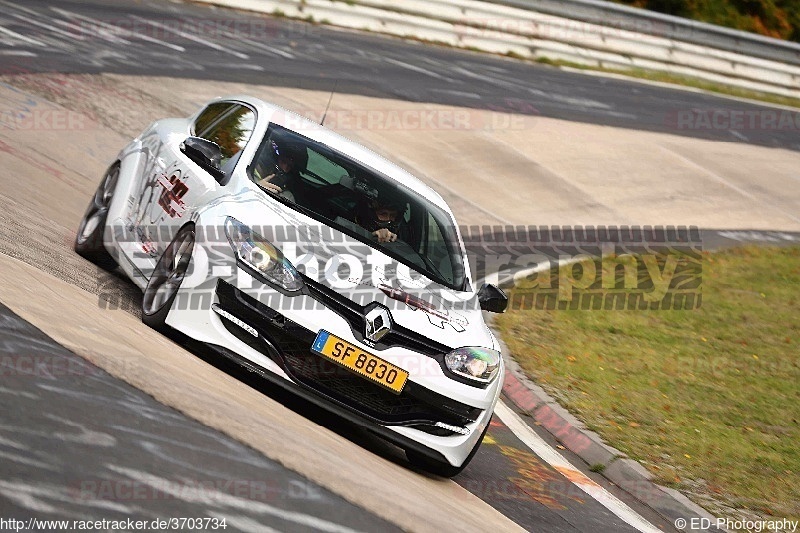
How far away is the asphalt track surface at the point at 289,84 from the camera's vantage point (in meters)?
4.69

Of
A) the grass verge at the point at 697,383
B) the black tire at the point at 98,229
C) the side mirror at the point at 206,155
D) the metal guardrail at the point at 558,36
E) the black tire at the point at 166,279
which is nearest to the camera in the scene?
the black tire at the point at 166,279

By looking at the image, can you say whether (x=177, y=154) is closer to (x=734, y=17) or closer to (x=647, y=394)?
(x=647, y=394)

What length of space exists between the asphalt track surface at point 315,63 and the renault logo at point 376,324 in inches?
405

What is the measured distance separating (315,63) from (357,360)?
48.9 ft

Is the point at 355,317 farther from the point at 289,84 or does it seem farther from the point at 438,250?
the point at 289,84

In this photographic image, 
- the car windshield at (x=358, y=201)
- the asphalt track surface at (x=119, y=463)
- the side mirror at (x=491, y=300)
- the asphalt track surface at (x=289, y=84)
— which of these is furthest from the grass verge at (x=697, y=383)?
the asphalt track surface at (x=119, y=463)

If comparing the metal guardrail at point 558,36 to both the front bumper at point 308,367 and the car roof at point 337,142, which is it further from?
the front bumper at point 308,367

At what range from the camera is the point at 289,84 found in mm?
18875

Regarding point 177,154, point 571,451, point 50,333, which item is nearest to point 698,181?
point 571,451

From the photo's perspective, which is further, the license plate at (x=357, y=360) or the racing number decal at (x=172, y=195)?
the racing number decal at (x=172, y=195)

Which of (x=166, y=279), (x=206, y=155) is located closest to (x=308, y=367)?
(x=166, y=279)

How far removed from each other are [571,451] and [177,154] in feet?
12.3

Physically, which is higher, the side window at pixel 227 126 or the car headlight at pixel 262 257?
the side window at pixel 227 126

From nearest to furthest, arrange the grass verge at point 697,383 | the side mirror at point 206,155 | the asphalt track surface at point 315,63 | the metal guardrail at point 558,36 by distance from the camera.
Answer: the side mirror at point 206,155 < the grass verge at point 697,383 < the asphalt track surface at point 315,63 < the metal guardrail at point 558,36
